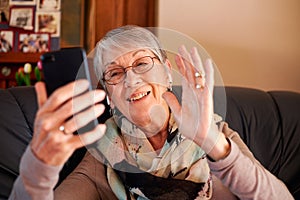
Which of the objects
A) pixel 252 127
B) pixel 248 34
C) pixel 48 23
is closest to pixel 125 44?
pixel 252 127

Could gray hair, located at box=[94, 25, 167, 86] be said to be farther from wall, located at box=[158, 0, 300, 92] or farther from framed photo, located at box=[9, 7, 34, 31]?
framed photo, located at box=[9, 7, 34, 31]

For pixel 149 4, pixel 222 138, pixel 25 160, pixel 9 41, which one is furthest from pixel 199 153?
pixel 9 41

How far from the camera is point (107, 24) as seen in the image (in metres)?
1.98

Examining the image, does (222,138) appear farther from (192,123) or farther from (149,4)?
(149,4)

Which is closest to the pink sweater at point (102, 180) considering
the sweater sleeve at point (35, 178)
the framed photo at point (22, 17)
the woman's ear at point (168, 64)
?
the sweater sleeve at point (35, 178)

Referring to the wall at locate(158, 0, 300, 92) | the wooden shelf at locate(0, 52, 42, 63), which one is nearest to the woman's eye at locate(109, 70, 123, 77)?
the wall at locate(158, 0, 300, 92)

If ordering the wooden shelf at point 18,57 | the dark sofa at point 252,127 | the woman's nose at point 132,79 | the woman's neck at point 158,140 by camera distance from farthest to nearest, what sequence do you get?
the wooden shelf at point 18,57 → the dark sofa at point 252,127 → the woman's neck at point 158,140 → the woman's nose at point 132,79

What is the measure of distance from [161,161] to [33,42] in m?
1.35

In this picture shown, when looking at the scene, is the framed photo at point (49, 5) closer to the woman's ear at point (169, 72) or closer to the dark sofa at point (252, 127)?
the dark sofa at point (252, 127)

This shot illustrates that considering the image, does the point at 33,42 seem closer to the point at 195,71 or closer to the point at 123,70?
the point at 123,70

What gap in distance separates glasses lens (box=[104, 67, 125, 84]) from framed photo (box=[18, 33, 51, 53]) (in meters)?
1.25

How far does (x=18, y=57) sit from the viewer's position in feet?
6.96

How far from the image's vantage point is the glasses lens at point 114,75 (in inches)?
37.2

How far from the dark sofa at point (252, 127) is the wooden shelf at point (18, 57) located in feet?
2.70
